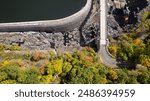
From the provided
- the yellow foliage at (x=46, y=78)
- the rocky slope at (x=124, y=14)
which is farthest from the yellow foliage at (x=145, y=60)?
the yellow foliage at (x=46, y=78)

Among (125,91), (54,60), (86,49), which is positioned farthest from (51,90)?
(86,49)

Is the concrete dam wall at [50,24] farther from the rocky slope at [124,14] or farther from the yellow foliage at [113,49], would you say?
the yellow foliage at [113,49]

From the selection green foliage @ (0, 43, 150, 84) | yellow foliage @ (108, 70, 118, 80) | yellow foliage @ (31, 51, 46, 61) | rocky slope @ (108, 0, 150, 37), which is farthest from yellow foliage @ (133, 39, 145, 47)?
yellow foliage @ (31, 51, 46, 61)

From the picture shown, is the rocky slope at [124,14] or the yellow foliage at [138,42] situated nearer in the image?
the yellow foliage at [138,42]

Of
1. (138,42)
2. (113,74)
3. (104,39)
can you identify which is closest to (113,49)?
(104,39)

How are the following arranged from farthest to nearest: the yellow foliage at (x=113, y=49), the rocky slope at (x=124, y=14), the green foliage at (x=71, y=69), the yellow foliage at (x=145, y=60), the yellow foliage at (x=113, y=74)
A: the rocky slope at (x=124, y=14) < the yellow foliage at (x=113, y=49) < the yellow foliage at (x=145, y=60) < the yellow foliage at (x=113, y=74) < the green foliage at (x=71, y=69)

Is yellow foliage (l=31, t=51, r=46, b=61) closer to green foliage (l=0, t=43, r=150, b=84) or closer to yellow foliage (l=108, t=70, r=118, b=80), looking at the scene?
green foliage (l=0, t=43, r=150, b=84)

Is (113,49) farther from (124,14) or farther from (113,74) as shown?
(124,14)
